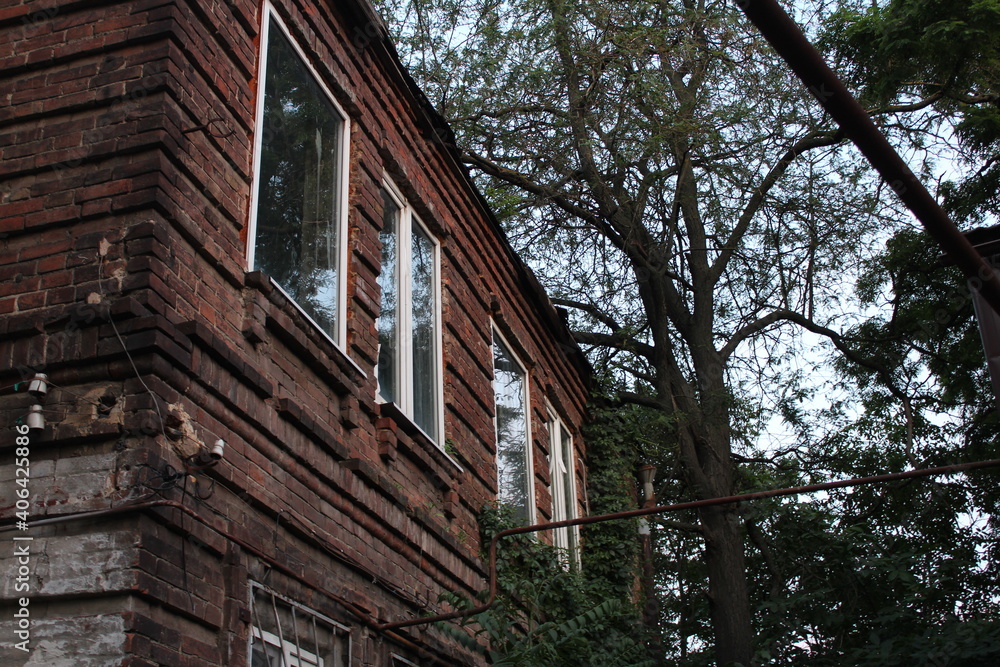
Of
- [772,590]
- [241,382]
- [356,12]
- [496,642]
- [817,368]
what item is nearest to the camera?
[241,382]

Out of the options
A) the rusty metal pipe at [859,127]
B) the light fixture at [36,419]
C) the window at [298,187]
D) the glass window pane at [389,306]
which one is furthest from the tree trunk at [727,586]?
the light fixture at [36,419]

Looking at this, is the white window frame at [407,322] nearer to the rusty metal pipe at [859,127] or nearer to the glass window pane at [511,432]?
the glass window pane at [511,432]

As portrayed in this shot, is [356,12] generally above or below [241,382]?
above

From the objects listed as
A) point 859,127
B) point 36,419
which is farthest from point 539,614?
point 859,127

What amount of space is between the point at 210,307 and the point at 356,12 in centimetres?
297

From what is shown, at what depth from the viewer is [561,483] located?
35.6 ft

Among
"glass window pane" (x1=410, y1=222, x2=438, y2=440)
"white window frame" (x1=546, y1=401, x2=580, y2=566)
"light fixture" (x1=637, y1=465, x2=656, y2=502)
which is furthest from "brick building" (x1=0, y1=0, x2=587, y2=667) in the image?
"light fixture" (x1=637, y1=465, x2=656, y2=502)

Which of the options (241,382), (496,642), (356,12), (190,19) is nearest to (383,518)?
(496,642)

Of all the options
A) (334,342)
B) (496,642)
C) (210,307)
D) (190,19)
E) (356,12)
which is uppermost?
(356,12)

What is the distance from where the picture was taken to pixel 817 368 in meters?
15.0

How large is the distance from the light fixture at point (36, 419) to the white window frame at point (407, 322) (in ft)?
8.81

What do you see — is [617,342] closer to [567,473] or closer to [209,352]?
Result: [567,473]

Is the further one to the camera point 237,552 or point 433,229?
point 433,229

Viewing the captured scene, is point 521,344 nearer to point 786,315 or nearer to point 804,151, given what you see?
point 786,315
